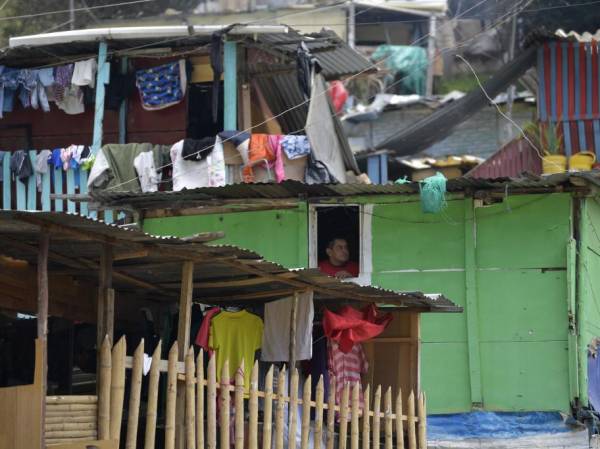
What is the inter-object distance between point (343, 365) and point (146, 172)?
5605 millimetres

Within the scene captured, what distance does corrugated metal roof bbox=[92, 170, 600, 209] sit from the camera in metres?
15.7

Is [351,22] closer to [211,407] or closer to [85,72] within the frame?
[85,72]

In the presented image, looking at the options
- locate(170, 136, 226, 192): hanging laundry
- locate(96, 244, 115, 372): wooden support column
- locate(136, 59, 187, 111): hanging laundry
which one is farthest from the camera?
locate(136, 59, 187, 111): hanging laundry

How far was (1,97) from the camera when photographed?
19.0m

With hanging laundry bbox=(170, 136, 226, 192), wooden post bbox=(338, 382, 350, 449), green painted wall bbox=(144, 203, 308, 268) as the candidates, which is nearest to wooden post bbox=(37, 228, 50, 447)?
wooden post bbox=(338, 382, 350, 449)

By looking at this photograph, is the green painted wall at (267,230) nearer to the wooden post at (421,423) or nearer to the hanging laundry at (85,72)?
the hanging laundry at (85,72)

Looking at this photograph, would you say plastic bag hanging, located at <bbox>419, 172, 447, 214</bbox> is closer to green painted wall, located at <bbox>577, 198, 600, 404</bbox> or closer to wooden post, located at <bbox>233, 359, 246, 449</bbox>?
green painted wall, located at <bbox>577, 198, 600, 404</bbox>

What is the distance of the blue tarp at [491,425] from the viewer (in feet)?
51.9

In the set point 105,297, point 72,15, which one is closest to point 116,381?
point 105,297

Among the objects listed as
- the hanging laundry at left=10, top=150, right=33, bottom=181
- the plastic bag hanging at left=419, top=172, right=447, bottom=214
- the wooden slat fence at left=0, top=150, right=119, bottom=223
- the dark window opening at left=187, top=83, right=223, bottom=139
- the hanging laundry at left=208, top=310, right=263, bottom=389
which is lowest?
the hanging laundry at left=208, top=310, right=263, bottom=389

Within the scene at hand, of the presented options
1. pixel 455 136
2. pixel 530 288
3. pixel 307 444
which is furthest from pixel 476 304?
pixel 455 136

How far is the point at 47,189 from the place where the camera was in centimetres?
1828

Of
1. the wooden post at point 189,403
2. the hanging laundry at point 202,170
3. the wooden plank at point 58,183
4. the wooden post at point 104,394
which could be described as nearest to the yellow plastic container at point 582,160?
the hanging laundry at point 202,170

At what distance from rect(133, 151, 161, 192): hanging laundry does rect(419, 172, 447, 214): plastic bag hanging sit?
372cm
